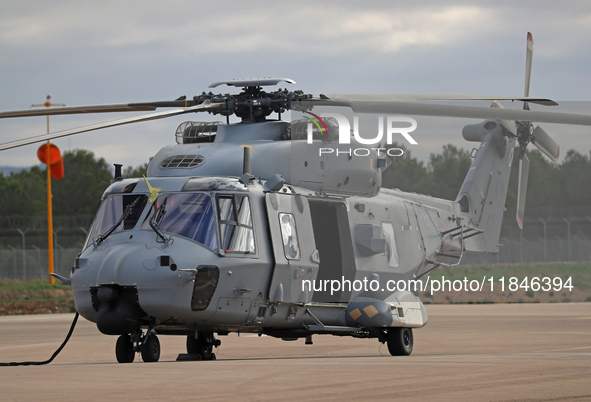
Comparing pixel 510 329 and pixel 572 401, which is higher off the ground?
pixel 572 401

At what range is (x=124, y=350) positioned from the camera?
15.2m

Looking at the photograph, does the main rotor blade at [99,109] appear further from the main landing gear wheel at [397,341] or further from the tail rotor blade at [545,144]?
the tail rotor blade at [545,144]

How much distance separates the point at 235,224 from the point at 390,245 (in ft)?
14.0

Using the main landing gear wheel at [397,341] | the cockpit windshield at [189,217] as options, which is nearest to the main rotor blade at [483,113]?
the cockpit windshield at [189,217]

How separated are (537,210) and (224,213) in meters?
9.16

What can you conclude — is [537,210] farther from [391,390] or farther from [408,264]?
[391,390]

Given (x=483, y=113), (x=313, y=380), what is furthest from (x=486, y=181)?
(x=313, y=380)

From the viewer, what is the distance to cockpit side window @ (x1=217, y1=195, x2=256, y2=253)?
15211 mm

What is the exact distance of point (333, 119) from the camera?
57.3 feet

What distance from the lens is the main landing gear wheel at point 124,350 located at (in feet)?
49.9

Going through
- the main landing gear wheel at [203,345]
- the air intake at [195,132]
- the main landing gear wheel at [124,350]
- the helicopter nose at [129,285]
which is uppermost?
the air intake at [195,132]

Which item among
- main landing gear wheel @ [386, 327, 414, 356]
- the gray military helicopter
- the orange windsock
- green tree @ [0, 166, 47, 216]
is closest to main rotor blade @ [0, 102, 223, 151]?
the gray military helicopter

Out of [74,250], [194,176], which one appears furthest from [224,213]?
[74,250]

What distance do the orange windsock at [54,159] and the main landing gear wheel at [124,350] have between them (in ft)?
120
